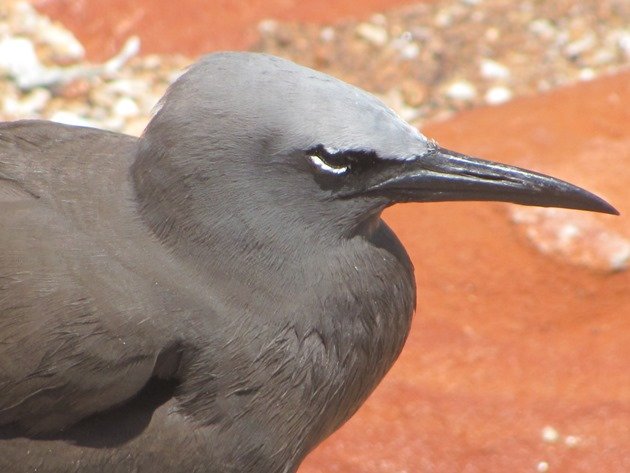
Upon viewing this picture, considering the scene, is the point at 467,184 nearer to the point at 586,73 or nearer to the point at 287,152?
the point at 287,152

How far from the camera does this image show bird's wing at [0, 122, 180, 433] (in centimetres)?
315

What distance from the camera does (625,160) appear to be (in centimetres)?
533

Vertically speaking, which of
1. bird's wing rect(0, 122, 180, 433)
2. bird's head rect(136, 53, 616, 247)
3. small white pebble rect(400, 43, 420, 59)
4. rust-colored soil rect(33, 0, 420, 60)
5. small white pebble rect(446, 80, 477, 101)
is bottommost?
bird's wing rect(0, 122, 180, 433)

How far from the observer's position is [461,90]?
22.4ft

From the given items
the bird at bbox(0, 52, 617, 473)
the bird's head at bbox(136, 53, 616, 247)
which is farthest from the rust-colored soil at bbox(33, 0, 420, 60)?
the bird's head at bbox(136, 53, 616, 247)

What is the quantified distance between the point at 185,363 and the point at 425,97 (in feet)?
12.6

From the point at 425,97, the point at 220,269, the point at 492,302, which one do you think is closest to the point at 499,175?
the point at 220,269

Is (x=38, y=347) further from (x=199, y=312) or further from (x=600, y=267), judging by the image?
(x=600, y=267)

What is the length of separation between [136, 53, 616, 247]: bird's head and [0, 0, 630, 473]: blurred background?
0.77 m

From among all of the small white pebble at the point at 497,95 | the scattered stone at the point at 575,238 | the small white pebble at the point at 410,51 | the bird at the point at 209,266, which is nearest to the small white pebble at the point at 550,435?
the scattered stone at the point at 575,238

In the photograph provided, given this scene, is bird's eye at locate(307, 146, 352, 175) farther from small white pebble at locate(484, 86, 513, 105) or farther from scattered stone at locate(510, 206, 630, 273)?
small white pebble at locate(484, 86, 513, 105)

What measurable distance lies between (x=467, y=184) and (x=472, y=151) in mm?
2313

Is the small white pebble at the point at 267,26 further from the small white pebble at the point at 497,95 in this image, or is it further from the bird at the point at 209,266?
the bird at the point at 209,266

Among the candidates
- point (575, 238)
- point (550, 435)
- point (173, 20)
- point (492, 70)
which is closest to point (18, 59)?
point (173, 20)
